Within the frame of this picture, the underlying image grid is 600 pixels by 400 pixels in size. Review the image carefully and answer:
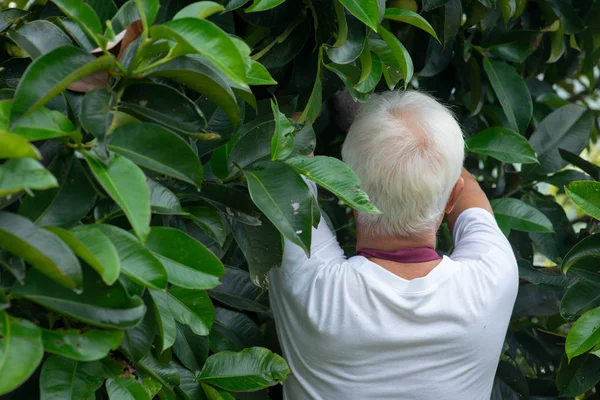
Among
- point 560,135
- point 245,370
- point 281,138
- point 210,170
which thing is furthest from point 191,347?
point 560,135

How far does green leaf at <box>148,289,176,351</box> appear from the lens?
1.17 m

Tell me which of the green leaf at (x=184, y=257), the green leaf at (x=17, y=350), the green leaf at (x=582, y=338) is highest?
the green leaf at (x=17, y=350)

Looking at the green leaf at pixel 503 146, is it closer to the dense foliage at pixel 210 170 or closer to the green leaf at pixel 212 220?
the dense foliage at pixel 210 170

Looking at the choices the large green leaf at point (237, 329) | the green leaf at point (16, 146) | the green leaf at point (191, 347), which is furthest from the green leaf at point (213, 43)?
the large green leaf at point (237, 329)

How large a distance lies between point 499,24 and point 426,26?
0.56 meters

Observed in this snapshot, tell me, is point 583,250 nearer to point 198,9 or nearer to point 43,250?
point 198,9

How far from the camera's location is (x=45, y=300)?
0.98m

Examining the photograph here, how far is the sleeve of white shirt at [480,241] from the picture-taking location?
1496 millimetres

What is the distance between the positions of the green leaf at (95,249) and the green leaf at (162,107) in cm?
19

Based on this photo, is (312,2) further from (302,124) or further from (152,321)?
(152,321)

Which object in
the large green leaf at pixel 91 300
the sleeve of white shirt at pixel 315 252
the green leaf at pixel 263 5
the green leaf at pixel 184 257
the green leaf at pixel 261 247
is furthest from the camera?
the sleeve of white shirt at pixel 315 252

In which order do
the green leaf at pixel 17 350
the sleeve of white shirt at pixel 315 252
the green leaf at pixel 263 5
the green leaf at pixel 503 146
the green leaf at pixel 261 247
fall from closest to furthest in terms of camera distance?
the green leaf at pixel 17 350, the green leaf at pixel 263 5, the green leaf at pixel 261 247, the sleeve of white shirt at pixel 315 252, the green leaf at pixel 503 146

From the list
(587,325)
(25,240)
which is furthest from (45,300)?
(587,325)

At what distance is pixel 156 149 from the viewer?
1065mm
